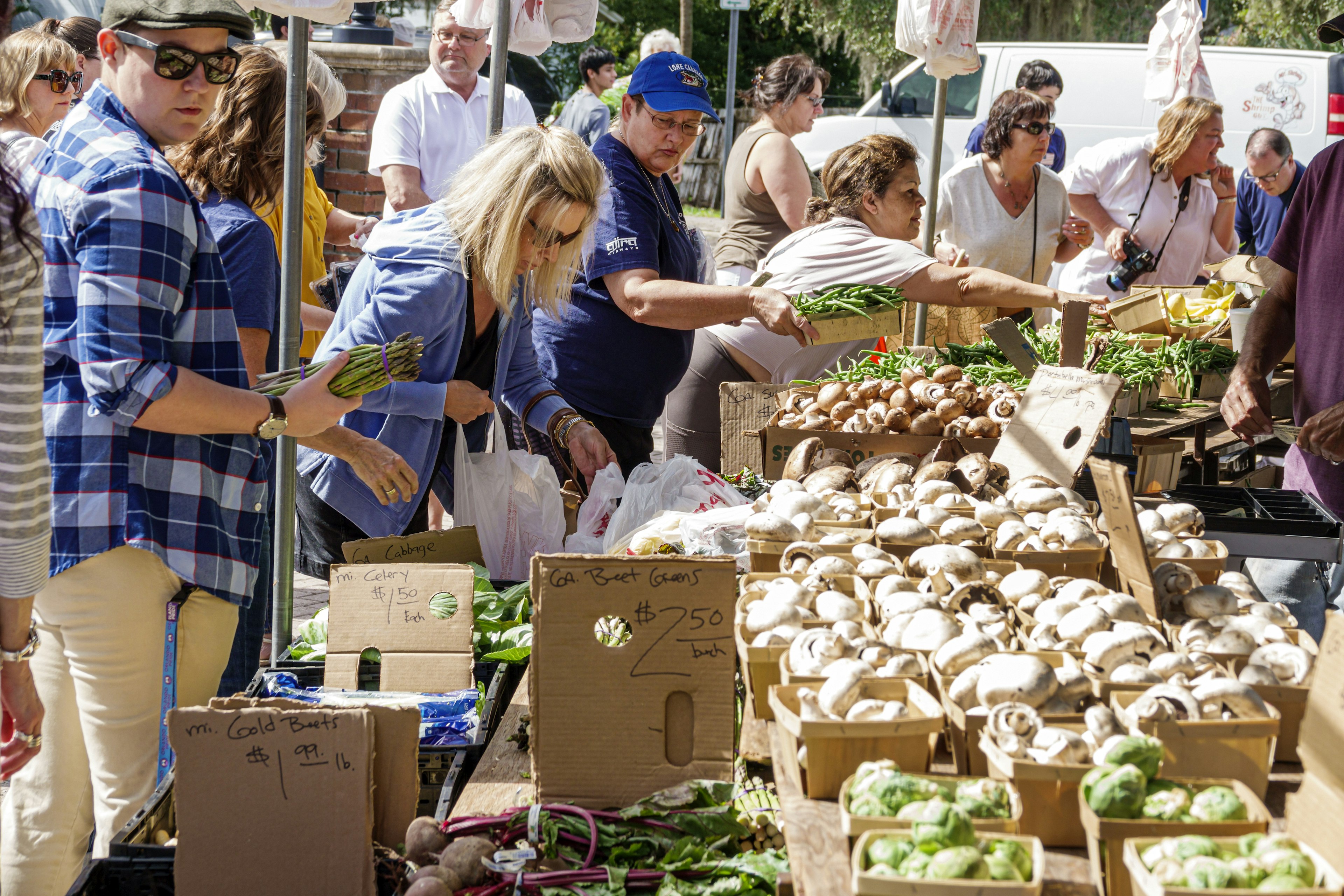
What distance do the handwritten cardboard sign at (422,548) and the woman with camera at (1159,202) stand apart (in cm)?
412

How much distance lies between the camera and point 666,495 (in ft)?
10.8

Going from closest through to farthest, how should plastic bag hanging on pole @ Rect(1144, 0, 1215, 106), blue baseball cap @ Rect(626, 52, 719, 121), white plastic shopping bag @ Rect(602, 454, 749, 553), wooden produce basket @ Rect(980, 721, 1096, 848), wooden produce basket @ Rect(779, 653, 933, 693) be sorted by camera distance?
wooden produce basket @ Rect(980, 721, 1096, 848)
wooden produce basket @ Rect(779, 653, 933, 693)
white plastic shopping bag @ Rect(602, 454, 749, 553)
blue baseball cap @ Rect(626, 52, 719, 121)
plastic bag hanging on pole @ Rect(1144, 0, 1215, 106)

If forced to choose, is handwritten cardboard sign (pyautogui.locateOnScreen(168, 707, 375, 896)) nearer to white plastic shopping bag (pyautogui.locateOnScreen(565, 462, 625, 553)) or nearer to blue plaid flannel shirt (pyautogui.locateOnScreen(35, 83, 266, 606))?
blue plaid flannel shirt (pyautogui.locateOnScreen(35, 83, 266, 606))

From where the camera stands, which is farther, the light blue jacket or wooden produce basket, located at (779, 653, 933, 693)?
the light blue jacket

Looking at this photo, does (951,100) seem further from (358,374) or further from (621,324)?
(358,374)

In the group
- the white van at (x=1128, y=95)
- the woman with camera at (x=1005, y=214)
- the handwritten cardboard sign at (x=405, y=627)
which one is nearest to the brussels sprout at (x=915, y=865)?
the handwritten cardboard sign at (x=405, y=627)

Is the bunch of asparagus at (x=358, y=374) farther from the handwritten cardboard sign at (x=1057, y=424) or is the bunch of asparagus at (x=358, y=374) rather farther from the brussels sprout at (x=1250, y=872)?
the brussels sprout at (x=1250, y=872)

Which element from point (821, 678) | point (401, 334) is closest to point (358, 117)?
point (401, 334)

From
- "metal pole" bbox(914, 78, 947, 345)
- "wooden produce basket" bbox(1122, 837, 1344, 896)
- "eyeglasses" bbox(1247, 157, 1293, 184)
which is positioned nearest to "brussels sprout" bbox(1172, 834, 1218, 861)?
"wooden produce basket" bbox(1122, 837, 1344, 896)

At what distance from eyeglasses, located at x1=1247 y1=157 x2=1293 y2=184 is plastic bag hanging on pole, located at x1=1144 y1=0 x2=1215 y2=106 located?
776 millimetres

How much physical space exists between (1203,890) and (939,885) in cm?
26

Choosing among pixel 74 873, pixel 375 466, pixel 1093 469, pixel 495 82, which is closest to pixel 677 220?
pixel 495 82

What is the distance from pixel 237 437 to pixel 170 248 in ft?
1.37

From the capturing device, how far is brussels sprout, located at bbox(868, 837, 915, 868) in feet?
4.16
